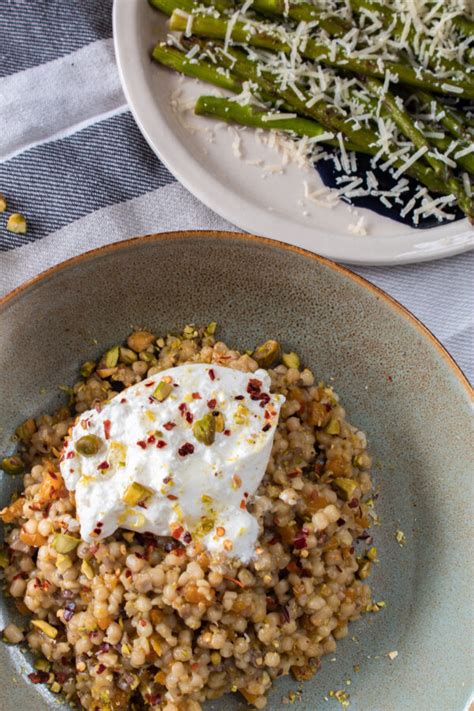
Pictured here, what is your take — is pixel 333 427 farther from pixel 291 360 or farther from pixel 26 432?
pixel 26 432

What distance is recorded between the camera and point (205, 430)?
2.52m

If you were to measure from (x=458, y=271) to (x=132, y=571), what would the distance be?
180 cm

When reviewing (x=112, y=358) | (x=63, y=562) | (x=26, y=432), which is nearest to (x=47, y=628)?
(x=63, y=562)

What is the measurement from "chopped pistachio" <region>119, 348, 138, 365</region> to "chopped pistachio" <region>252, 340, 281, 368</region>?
1.43 ft

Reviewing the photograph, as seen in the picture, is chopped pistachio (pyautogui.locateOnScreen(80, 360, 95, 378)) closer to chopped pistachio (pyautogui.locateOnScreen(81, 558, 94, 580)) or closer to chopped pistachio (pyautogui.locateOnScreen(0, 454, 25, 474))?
chopped pistachio (pyautogui.locateOnScreen(0, 454, 25, 474))

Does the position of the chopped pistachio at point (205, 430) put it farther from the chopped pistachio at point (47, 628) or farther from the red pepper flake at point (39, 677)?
the red pepper flake at point (39, 677)

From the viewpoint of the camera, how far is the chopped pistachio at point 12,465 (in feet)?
9.45

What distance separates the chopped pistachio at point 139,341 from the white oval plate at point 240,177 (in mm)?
580

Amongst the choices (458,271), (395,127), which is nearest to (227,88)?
(395,127)

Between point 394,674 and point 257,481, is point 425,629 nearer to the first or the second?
point 394,674

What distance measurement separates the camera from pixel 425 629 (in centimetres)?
292

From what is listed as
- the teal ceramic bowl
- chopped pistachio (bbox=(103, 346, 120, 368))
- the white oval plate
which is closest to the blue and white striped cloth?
the white oval plate

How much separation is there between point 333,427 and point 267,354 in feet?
1.18

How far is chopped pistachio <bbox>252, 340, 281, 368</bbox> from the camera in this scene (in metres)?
3.02
